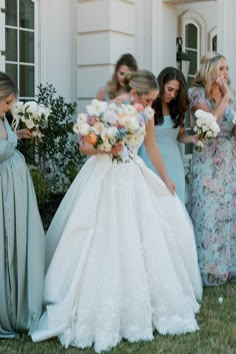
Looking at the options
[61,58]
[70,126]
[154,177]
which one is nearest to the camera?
[154,177]

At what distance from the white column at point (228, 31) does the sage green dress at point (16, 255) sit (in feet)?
10.5

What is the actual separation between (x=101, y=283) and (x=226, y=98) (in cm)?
209

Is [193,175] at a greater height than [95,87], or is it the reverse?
[95,87]

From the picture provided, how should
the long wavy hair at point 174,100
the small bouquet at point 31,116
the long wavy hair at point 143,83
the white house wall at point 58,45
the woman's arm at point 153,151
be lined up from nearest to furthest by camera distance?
1. the long wavy hair at point 143,83
2. the woman's arm at point 153,151
3. the small bouquet at point 31,116
4. the long wavy hair at point 174,100
5. the white house wall at point 58,45

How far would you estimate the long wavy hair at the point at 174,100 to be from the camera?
535 cm

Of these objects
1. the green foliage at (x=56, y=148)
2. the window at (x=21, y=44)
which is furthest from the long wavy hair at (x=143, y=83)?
the window at (x=21, y=44)

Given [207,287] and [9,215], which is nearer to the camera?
[9,215]

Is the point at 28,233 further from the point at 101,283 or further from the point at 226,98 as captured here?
the point at 226,98

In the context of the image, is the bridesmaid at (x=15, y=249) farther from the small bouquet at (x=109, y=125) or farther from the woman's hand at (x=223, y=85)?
the woman's hand at (x=223, y=85)

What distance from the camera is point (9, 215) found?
4289mm

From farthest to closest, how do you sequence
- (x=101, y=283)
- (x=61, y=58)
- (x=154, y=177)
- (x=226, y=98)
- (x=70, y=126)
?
(x=61, y=58) < (x=70, y=126) < (x=226, y=98) < (x=154, y=177) < (x=101, y=283)

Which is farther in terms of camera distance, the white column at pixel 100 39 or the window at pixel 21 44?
the white column at pixel 100 39

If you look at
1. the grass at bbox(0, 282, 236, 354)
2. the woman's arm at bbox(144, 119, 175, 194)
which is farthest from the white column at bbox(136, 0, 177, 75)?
the grass at bbox(0, 282, 236, 354)

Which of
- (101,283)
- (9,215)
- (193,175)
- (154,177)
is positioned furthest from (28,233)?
(193,175)
